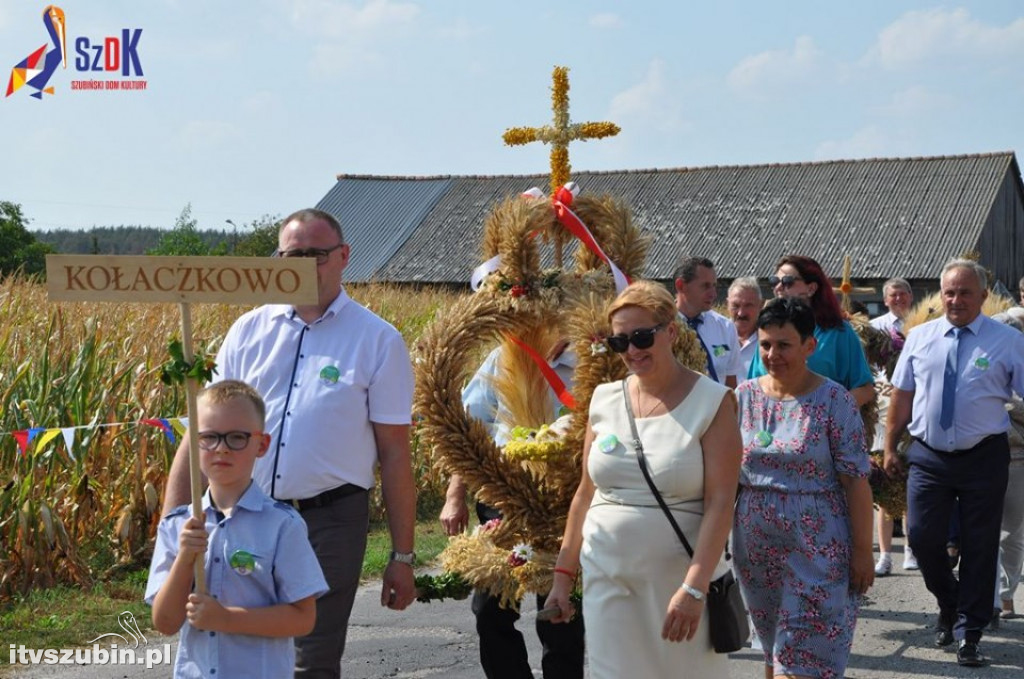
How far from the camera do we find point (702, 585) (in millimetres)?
4230

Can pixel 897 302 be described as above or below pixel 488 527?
above

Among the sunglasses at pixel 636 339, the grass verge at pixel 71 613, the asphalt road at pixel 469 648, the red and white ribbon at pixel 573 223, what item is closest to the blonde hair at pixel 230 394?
the sunglasses at pixel 636 339

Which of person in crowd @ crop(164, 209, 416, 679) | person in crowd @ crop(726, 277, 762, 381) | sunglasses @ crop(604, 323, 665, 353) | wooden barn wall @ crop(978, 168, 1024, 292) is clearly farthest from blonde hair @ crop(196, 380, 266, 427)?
wooden barn wall @ crop(978, 168, 1024, 292)

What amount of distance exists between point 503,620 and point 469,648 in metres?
2.04

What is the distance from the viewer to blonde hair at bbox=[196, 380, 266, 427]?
12.1 ft

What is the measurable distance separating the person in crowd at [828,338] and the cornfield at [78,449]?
12.5 ft

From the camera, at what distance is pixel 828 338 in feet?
22.7

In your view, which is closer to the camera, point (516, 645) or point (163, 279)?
point (163, 279)

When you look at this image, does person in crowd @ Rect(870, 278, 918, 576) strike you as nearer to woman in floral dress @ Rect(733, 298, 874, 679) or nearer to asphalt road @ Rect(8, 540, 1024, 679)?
asphalt road @ Rect(8, 540, 1024, 679)

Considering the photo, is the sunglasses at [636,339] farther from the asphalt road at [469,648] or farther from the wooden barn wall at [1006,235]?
the wooden barn wall at [1006,235]

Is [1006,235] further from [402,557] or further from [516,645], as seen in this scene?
[402,557]

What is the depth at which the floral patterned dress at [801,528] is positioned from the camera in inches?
203

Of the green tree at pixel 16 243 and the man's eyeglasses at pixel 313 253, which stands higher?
the green tree at pixel 16 243

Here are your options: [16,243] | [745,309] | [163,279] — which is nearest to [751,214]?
[16,243]
